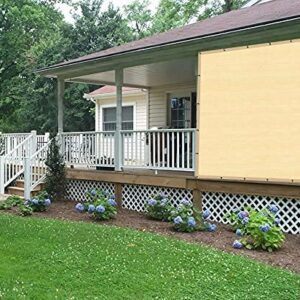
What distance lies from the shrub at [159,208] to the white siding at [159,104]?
5.82 metres

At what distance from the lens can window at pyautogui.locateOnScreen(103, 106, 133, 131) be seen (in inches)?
611

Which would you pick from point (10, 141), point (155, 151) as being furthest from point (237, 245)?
point (10, 141)

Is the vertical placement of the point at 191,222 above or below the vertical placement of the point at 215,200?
below

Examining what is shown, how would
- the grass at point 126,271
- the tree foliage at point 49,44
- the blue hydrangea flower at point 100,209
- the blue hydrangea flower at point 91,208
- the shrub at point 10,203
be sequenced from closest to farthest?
the grass at point 126,271
the blue hydrangea flower at point 100,209
the blue hydrangea flower at point 91,208
the shrub at point 10,203
the tree foliage at point 49,44

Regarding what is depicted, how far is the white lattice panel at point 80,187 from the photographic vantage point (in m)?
10.5

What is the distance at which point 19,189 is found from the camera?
36.6 feet

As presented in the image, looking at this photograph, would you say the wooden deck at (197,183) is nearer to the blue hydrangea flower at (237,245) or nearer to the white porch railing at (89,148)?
the white porch railing at (89,148)

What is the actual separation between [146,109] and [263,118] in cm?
739

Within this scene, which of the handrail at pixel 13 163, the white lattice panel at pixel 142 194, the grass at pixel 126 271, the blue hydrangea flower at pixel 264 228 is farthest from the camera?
the handrail at pixel 13 163

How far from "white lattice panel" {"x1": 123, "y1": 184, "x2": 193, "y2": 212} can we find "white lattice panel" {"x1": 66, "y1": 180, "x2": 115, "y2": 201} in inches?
32.0

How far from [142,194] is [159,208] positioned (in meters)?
1.43

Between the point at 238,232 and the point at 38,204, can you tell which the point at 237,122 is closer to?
the point at 238,232

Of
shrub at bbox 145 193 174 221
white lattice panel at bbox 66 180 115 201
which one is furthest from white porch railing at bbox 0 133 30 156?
shrub at bbox 145 193 174 221

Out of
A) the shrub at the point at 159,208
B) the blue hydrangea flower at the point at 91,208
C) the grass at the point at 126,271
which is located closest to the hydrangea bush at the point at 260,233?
the grass at the point at 126,271
